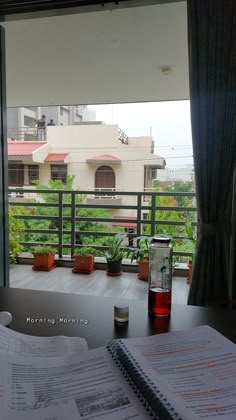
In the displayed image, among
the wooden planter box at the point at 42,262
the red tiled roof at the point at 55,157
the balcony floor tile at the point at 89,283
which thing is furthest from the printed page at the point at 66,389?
the red tiled roof at the point at 55,157

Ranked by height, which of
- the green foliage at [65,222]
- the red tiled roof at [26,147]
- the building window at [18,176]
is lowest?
the green foliage at [65,222]

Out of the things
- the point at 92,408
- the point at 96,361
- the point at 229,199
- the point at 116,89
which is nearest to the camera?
the point at 92,408

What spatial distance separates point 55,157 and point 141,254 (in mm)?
2845

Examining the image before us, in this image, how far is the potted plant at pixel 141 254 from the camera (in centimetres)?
353

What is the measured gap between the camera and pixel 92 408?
0.47m

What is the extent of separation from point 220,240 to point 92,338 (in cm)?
126

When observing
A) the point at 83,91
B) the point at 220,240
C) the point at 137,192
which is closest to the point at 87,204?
the point at 137,192

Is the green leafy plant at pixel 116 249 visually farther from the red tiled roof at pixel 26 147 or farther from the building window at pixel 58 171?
the red tiled roof at pixel 26 147

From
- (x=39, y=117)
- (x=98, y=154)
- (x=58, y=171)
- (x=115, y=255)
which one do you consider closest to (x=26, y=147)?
(x=58, y=171)

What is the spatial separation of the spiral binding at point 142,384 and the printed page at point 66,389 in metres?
0.01

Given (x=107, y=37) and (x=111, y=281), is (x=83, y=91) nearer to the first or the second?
(x=107, y=37)

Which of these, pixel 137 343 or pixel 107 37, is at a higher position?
pixel 107 37

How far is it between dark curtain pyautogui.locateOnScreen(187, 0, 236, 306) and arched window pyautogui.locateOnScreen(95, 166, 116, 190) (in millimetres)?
3072

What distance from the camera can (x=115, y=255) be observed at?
3738 millimetres
